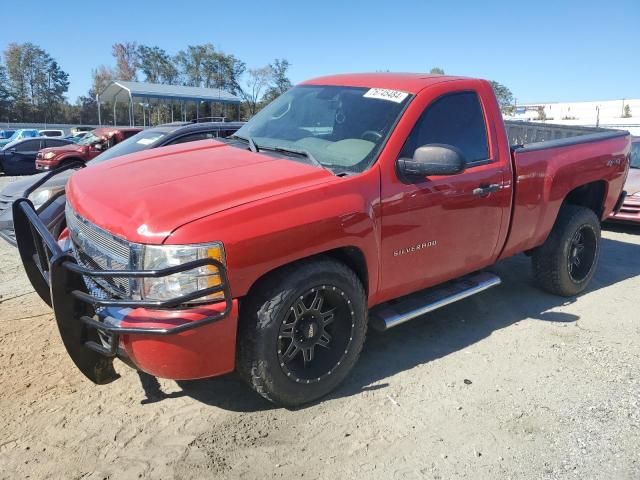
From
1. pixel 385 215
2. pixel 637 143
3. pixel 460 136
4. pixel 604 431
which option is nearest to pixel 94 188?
pixel 385 215

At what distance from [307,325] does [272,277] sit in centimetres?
42

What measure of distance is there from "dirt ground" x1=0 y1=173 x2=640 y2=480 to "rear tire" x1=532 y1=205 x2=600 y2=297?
2.46 ft

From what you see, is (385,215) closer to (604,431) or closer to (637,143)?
(604,431)

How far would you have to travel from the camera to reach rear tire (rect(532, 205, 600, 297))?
495 centimetres

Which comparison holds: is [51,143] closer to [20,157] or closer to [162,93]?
[20,157]

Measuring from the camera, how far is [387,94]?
12.5ft

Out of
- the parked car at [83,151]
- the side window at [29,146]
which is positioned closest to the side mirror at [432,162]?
the parked car at [83,151]

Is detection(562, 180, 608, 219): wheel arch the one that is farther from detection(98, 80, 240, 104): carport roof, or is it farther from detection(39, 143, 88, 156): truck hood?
detection(98, 80, 240, 104): carport roof

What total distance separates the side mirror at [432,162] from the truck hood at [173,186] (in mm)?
528

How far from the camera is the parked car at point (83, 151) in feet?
52.0

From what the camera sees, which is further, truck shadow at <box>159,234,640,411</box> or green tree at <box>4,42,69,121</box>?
green tree at <box>4,42,69,121</box>

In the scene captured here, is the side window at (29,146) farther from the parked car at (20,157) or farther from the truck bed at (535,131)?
the truck bed at (535,131)

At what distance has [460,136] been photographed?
13.0 ft

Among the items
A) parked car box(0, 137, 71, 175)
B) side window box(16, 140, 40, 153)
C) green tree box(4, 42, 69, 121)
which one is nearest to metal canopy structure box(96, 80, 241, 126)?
side window box(16, 140, 40, 153)
